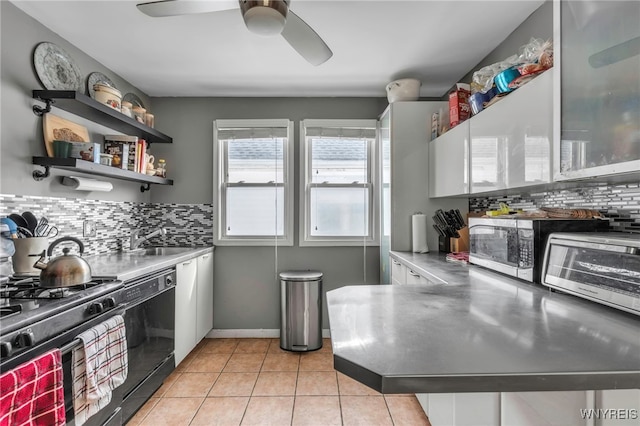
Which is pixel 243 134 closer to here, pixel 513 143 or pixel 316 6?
pixel 316 6

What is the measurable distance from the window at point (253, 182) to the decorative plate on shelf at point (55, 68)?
49.0 inches

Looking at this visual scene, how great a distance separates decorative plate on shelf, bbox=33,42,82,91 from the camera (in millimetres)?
2049

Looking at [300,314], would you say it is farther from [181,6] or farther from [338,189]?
[181,6]

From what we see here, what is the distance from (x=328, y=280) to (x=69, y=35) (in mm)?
2856

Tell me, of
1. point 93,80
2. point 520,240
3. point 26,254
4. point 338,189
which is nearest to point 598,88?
point 520,240

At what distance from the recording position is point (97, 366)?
1.52 meters

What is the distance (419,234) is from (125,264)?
220cm

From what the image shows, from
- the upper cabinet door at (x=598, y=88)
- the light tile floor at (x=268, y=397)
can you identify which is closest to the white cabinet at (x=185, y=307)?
the light tile floor at (x=268, y=397)

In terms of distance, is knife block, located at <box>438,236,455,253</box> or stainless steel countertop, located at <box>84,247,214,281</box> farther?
knife block, located at <box>438,236,455,253</box>

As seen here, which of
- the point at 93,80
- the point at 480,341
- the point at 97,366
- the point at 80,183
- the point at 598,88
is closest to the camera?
the point at 480,341

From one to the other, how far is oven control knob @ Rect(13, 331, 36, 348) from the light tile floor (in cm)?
115

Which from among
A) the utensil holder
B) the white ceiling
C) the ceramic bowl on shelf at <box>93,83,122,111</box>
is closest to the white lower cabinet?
the white ceiling

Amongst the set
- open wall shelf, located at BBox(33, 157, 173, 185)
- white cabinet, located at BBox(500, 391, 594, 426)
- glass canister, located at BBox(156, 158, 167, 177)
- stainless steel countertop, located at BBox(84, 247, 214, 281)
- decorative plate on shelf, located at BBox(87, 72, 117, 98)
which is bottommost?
white cabinet, located at BBox(500, 391, 594, 426)

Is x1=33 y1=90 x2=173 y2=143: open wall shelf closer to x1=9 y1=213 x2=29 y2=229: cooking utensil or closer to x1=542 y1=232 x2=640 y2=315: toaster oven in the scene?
x1=9 y1=213 x2=29 y2=229: cooking utensil
